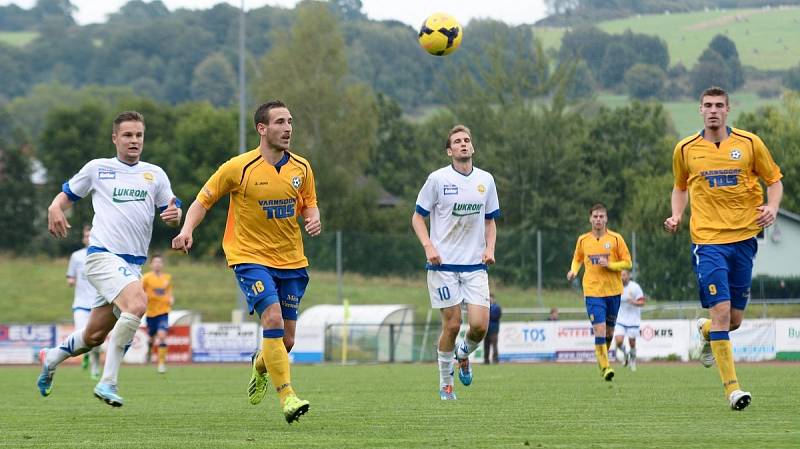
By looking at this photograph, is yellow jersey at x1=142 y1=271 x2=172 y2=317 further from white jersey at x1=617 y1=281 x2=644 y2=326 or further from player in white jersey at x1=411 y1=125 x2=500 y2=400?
player in white jersey at x1=411 y1=125 x2=500 y2=400

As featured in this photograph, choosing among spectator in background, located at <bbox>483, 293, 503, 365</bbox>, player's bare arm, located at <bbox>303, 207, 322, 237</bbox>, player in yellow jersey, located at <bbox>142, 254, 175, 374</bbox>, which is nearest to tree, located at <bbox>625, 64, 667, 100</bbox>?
spectator in background, located at <bbox>483, 293, 503, 365</bbox>

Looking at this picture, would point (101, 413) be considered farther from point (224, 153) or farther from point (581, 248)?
point (224, 153)

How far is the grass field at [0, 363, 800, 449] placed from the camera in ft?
25.9

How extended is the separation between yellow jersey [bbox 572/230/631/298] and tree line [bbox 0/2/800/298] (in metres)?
33.1

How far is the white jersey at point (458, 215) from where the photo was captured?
1266cm

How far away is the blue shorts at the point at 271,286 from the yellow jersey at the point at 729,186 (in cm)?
344

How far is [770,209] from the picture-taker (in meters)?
10.3

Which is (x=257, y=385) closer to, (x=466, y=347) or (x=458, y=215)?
(x=458, y=215)

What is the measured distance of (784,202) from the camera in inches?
2090

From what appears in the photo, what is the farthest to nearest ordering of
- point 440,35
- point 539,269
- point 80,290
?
1. point 539,269
2. point 80,290
3. point 440,35

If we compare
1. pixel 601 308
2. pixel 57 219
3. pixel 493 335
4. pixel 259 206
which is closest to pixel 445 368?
pixel 259 206

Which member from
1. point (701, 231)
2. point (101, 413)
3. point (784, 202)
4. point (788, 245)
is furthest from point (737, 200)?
point (784, 202)

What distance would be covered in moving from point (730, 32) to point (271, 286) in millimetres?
42725

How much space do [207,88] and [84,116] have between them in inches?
3150
